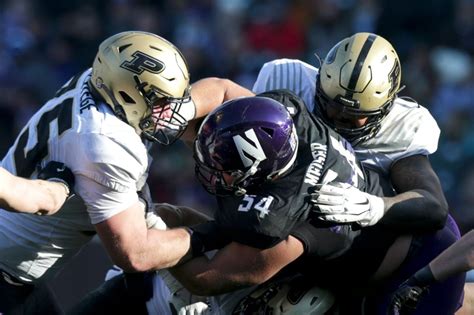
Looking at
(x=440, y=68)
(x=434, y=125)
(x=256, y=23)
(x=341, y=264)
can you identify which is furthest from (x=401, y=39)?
(x=341, y=264)

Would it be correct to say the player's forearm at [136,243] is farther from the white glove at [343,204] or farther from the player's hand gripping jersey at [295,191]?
the white glove at [343,204]

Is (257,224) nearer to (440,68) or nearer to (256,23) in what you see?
(440,68)

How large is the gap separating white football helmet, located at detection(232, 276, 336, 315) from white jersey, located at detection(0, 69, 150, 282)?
66 centimetres

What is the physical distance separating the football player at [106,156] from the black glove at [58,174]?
0.04 metres

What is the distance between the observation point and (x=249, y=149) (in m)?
4.18

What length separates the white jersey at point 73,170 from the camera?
4184 mm

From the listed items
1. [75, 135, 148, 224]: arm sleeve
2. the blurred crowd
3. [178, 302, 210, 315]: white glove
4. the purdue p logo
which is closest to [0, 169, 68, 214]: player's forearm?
[75, 135, 148, 224]: arm sleeve

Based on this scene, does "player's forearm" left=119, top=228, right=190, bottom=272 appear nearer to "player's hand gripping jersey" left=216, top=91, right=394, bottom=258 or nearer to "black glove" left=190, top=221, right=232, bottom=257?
"black glove" left=190, top=221, right=232, bottom=257

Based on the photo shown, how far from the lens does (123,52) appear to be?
440 cm

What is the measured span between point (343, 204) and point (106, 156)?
2.99 feet

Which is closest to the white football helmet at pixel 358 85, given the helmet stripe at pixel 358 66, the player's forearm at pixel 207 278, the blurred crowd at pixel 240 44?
the helmet stripe at pixel 358 66

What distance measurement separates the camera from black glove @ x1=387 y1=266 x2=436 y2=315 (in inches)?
173

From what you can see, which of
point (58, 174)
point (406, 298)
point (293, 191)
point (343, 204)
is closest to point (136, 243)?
point (58, 174)

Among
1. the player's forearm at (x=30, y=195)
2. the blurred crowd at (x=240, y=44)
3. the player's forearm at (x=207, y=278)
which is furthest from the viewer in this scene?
the blurred crowd at (x=240, y=44)
